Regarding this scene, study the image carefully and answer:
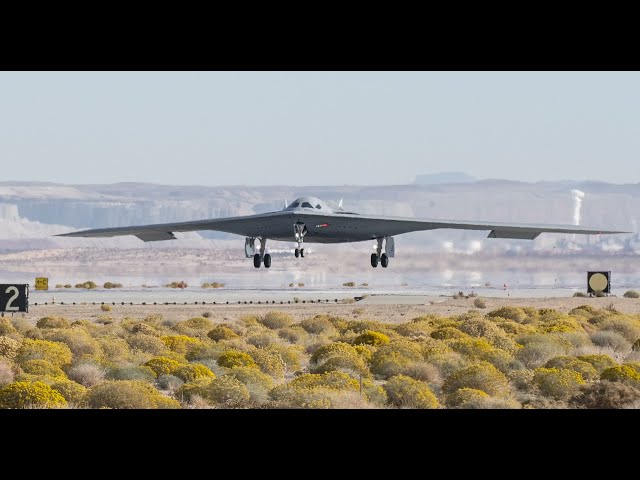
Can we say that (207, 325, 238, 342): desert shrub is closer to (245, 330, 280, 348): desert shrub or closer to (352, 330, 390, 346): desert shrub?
(245, 330, 280, 348): desert shrub

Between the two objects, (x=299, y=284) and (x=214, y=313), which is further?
(x=299, y=284)

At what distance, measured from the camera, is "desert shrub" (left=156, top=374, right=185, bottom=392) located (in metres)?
31.2

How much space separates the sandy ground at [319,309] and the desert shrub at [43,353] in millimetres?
26297

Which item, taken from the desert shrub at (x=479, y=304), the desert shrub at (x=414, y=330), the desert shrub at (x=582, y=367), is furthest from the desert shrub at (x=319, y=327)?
the desert shrub at (x=479, y=304)

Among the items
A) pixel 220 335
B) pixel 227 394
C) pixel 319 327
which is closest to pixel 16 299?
pixel 220 335

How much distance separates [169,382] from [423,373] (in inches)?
322

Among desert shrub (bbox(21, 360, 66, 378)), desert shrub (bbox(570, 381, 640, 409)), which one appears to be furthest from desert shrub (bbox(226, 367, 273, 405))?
desert shrub (bbox(570, 381, 640, 409))

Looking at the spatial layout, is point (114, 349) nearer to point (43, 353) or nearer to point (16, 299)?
point (43, 353)

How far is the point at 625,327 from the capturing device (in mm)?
51312

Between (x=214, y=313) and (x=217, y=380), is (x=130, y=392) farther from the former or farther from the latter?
(x=214, y=313)
